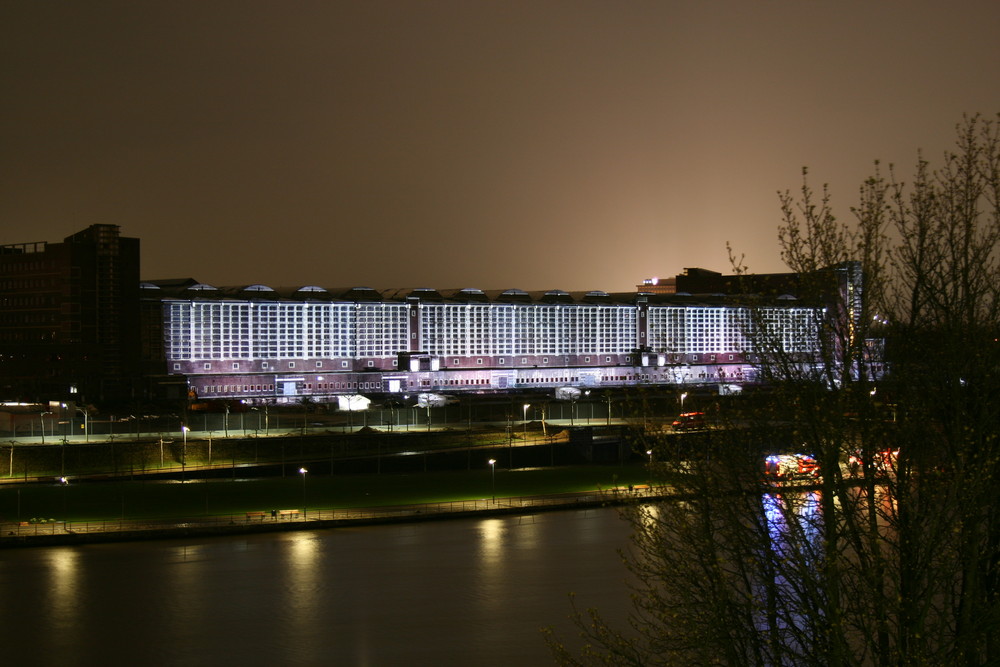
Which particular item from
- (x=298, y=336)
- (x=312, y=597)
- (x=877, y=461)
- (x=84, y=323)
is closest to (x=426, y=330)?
(x=298, y=336)

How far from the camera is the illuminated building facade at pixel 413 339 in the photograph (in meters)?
37.3

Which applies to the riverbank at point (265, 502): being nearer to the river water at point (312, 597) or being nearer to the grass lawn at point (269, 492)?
the grass lawn at point (269, 492)

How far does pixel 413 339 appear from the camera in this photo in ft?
143

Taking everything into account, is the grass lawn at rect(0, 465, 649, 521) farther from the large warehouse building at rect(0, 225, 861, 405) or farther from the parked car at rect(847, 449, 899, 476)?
the parked car at rect(847, 449, 899, 476)

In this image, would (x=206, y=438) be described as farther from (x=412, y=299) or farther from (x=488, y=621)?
(x=412, y=299)

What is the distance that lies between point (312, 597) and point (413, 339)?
31.9 meters

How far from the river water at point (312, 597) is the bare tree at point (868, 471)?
5.23 m

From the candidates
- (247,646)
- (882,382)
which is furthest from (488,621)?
(882,382)

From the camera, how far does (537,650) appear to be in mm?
9570

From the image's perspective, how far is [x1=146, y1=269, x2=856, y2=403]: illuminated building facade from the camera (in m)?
37.3

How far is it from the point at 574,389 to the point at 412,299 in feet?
26.0

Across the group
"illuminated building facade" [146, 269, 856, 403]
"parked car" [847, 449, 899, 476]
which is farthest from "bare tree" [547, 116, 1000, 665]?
"illuminated building facade" [146, 269, 856, 403]

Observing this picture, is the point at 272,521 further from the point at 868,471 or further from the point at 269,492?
the point at 868,471

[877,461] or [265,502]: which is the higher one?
[877,461]
